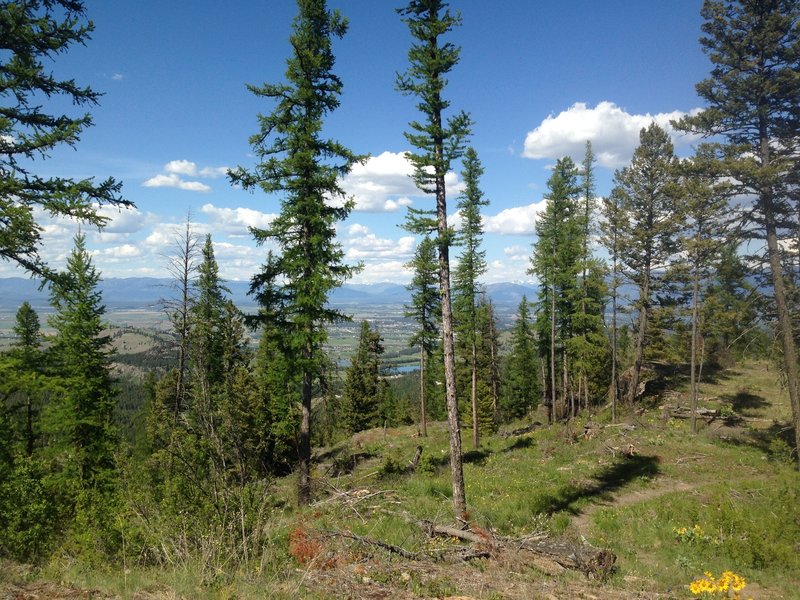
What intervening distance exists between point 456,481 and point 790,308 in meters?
14.7

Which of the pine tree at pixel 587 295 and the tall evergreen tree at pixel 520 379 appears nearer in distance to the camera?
the pine tree at pixel 587 295

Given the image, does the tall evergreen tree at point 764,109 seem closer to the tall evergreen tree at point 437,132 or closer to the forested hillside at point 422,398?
the forested hillside at point 422,398

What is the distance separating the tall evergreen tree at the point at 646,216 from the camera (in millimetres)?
27422

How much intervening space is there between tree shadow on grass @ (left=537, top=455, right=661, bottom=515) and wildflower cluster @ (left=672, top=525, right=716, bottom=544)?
11.6 feet

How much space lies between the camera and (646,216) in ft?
93.0

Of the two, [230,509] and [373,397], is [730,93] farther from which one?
[373,397]

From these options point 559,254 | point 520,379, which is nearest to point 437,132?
point 559,254

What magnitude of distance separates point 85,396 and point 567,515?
2023cm

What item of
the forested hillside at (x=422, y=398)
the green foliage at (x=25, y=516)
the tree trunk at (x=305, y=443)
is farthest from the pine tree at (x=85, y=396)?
the tree trunk at (x=305, y=443)

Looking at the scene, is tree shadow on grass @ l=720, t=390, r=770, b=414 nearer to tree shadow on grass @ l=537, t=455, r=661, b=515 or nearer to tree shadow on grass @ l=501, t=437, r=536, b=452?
tree shadow on grass @ l=537, t=455, r=661, b=515

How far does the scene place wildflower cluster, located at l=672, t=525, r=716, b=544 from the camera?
12.7 metres

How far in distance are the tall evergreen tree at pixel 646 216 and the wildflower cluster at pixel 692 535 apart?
1840 cm

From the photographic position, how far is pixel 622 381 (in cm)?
3725

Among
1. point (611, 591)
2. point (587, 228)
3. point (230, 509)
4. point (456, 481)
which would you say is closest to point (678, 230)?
A: point (587, 228)
